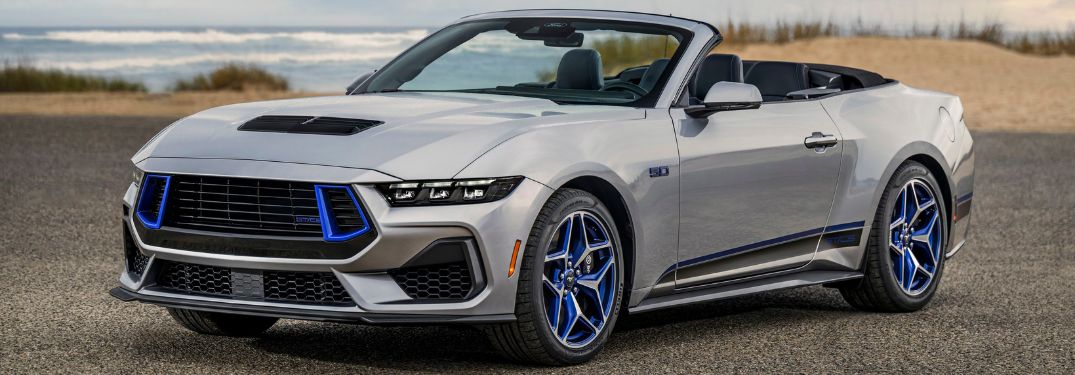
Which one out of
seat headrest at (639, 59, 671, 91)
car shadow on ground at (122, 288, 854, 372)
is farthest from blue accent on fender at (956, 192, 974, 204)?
seat headrest at (639, 59, 671, 91)

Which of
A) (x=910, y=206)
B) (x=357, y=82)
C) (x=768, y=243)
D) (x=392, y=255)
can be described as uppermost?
(x=357, y=82)

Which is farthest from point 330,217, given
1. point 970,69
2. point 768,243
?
point 970,69

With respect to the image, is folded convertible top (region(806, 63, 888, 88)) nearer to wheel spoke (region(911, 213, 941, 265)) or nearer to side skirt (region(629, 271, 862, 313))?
wheel spoke (region(911, 213, 941, 265))

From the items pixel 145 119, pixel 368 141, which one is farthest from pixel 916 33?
pixel 368 141

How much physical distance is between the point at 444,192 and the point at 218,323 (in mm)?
1762

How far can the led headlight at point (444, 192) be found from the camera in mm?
5738

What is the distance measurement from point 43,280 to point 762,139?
4.24m

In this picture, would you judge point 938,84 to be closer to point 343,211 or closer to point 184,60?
point 184,60

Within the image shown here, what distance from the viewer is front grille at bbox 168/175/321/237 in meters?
5.81

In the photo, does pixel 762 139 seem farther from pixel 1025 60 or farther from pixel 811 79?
pixel 1025 60

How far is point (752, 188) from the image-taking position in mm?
7129

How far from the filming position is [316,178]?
571cm

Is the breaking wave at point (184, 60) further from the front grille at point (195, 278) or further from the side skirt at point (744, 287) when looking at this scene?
the front grille at point (195, 278)

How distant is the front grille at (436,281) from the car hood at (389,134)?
371mm
